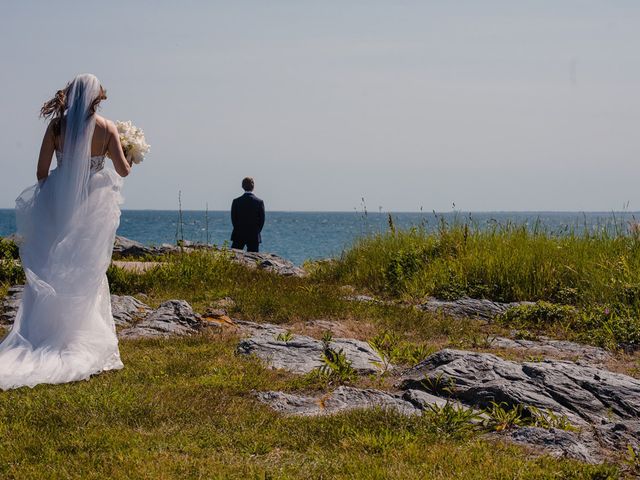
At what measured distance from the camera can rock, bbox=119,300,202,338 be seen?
955 centimetres

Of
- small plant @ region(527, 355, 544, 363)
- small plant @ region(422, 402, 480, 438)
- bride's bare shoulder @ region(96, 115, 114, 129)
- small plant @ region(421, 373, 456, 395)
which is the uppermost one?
bride's bare shoulder @ region(96, 115, 114, 129)

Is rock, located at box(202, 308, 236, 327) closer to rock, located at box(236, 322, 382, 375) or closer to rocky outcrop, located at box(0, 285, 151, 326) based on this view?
rocky outcrop, located at box(0, 285, 151, 326)

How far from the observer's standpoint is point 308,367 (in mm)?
7941

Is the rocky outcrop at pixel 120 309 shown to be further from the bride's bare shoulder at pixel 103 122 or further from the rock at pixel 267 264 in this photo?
the rock at pixel 267 264

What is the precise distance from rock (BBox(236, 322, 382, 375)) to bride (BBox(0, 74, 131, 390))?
1459 mm

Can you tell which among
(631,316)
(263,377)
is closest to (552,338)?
(631,316)

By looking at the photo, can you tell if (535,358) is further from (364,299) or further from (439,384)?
(364,299)

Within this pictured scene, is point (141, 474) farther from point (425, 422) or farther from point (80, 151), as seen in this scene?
point (80, 151)

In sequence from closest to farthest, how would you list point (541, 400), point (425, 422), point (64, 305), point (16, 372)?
point (425, 422)
point (541, 400)
point (16, 372)
point (64, 305)

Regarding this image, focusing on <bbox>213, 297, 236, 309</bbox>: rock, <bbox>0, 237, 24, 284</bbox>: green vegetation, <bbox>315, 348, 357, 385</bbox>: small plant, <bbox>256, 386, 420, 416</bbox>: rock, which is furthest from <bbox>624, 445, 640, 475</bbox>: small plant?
<bbox>0, 237, 24, 284</bbox>: green vegetation

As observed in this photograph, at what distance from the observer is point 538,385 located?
6.88 metres

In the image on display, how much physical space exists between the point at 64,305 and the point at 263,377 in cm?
204

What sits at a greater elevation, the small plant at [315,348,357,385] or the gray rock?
the gray rock

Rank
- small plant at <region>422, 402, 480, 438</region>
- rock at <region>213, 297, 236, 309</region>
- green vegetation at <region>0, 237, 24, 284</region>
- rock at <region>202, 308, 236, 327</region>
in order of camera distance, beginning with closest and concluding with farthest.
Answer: small plant at <region>422, 402, 480, 438</region>
rock at <region>202, 308, 236, 327</region>
rock at <region>213, 297, 236, 309</region>
green vegetation at <region>0, 237, 24, 284</region>
